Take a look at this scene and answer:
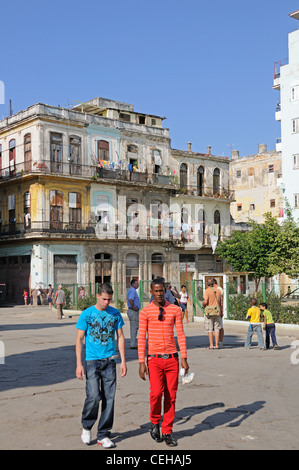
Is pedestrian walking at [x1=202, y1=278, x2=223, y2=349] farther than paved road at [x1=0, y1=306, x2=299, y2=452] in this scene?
Yes

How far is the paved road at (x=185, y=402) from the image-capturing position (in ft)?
20.8

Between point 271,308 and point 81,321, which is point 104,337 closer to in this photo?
point 81,321

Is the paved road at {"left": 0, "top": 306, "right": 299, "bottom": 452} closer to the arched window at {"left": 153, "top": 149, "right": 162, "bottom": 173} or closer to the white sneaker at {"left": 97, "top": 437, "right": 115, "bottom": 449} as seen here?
the white sneaker at {"left": 97, "top": 437, "right": 115, "bottom": 449}

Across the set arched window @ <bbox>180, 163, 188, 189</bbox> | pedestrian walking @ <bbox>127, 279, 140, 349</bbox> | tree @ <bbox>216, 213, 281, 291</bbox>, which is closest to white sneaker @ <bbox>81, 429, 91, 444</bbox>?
pedestrian walking @ <bbox>127, 279, 140, 349</bbox>

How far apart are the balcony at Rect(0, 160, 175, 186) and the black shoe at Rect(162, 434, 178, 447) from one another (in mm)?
33704

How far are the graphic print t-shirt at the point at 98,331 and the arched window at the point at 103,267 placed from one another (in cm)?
3505

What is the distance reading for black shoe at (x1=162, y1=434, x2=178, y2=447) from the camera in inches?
239

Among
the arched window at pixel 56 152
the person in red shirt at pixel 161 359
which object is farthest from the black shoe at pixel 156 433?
the arched window at pixel 56 152

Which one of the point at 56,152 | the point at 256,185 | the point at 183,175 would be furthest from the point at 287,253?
the point at 256,185

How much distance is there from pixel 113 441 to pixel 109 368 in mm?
805

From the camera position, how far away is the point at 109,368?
250 inches

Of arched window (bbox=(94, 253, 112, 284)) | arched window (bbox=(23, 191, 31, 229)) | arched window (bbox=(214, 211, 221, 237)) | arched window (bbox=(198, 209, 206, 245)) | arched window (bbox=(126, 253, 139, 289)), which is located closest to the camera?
arched window (bbox=(23, 191, 31, 229))

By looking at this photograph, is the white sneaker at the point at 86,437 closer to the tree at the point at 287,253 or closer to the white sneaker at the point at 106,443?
the white sneaker at the point at 106,443
